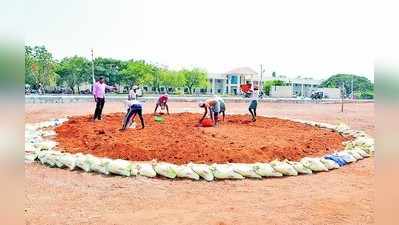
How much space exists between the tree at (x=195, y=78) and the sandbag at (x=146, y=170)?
118 ft

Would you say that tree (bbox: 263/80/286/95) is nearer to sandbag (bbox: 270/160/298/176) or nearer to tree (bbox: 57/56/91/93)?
tree (bbox: 57/56/91/93)

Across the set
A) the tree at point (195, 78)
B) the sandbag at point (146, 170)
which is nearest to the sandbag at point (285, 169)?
the sandbag at point (146, 170)

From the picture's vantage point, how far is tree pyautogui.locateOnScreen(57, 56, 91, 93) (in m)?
29.0

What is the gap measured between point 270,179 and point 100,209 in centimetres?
205

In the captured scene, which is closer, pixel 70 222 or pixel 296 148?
pixel 70 222

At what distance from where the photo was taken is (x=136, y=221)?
348 cm

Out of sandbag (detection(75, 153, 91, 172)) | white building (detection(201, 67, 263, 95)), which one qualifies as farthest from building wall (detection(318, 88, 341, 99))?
sandbag (detection(75, 153, 91, 172))

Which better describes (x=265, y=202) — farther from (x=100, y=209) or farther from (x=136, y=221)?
(x=100, y=209)

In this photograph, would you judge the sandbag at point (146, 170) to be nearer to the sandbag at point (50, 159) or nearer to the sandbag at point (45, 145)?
the sandbag at point (50, 159)

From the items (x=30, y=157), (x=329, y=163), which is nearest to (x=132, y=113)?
(x=30, y=157)

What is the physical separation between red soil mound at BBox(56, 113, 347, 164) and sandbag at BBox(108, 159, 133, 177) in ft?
1.60

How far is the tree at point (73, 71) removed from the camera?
95.1ft

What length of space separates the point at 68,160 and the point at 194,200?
200 centimetres
